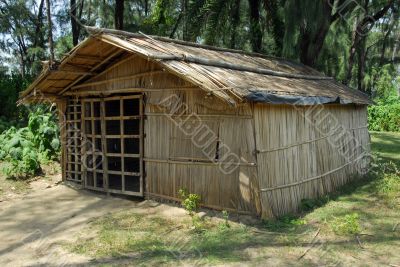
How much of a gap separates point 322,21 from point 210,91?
23.4 feet

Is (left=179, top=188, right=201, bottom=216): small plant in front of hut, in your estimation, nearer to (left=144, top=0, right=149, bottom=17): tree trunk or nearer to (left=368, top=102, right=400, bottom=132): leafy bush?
(left=368, top=102, right=400, bottom=132): leafy bush

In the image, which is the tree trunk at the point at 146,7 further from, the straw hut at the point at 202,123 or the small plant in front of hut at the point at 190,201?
the small plant in front of hut at the point at 190,201

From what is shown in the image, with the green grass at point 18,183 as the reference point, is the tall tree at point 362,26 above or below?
above

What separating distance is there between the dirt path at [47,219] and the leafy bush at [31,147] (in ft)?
1.96

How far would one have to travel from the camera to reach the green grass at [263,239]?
5.36m

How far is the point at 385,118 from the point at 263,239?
55.8 feet

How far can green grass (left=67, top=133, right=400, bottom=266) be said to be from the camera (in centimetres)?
536

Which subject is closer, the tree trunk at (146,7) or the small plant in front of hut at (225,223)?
the small plant in front of hut at (225,223)

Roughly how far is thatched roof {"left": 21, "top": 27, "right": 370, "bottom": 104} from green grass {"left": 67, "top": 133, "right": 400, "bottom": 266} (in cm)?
190

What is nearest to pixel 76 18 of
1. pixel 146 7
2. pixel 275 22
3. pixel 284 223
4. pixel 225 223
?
pixel 146 7

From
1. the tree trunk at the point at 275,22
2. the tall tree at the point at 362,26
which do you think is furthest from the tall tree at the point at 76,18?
the tall tree at the point at 362,26

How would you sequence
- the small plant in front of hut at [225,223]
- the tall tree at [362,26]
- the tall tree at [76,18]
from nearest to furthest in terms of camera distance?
the small plant in front of hut at [225,223] → the tall tree at [362,26] → the tall tree at [76,18]

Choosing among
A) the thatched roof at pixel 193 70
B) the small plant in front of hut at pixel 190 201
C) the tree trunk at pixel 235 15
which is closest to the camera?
the thatched roof at pixel 193 70

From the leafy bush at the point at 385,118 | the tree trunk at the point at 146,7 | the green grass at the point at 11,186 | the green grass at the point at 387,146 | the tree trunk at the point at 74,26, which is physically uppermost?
the tree trunk at the point at 146,7
